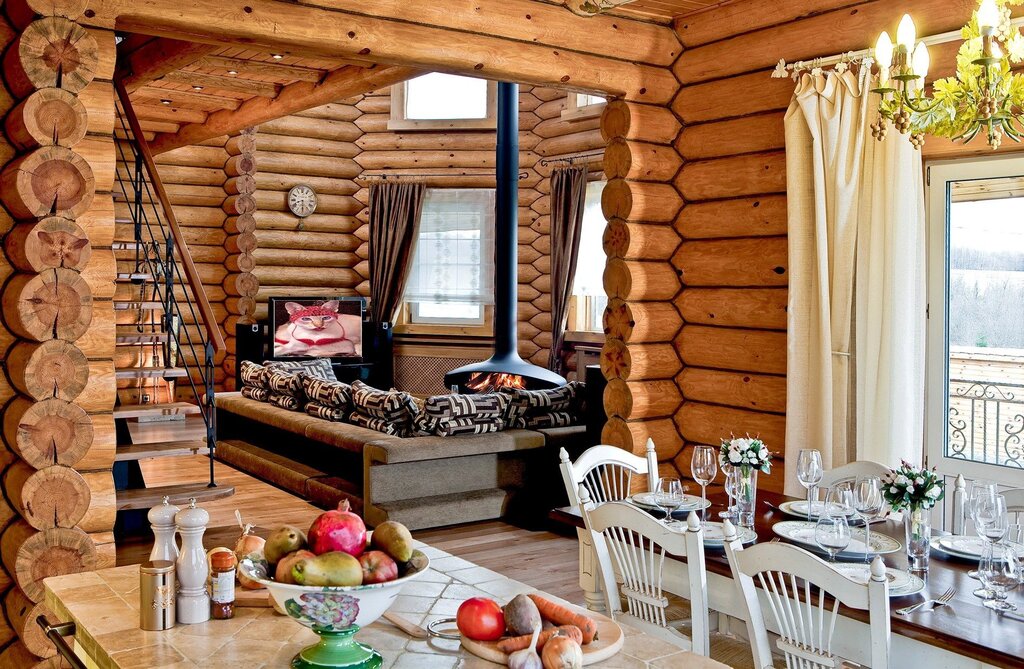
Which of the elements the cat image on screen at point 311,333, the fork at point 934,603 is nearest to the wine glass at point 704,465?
the fork at point 934,603

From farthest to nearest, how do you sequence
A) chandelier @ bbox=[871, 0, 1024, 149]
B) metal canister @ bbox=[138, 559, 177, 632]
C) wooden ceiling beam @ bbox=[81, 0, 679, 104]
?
wooden ceiling beam @ bbox=[81, 0, 679, 104]
chandelier @ bbox=[871, 0, 1024, 149]
metal canister @ bbox=[138, 559, 177, 632]

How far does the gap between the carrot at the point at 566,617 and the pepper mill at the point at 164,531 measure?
834 mm

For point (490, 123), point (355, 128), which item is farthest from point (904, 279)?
point (355, 128)

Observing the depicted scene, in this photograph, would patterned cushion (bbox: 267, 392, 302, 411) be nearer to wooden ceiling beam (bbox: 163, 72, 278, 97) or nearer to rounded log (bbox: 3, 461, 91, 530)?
wooden ceiling beam (bbox: 163, 72, 278, 97)

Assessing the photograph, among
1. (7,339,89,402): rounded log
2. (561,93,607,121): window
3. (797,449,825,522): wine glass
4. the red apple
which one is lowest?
(797,449,825,522): wine glass

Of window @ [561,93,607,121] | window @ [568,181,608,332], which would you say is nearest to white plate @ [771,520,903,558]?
window @ [568,181,608,332]

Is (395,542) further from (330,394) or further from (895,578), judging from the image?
(330,394)

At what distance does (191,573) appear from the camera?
2.19 m

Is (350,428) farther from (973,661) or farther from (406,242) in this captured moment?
(406,242)

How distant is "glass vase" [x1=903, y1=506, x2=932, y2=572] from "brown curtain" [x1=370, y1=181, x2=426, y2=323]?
396 inches

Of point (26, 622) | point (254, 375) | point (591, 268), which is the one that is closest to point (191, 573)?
point (26, 622)

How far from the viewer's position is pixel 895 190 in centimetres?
484

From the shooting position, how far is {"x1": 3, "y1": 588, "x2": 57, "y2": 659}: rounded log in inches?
166

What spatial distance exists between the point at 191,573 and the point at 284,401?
6162 mm
